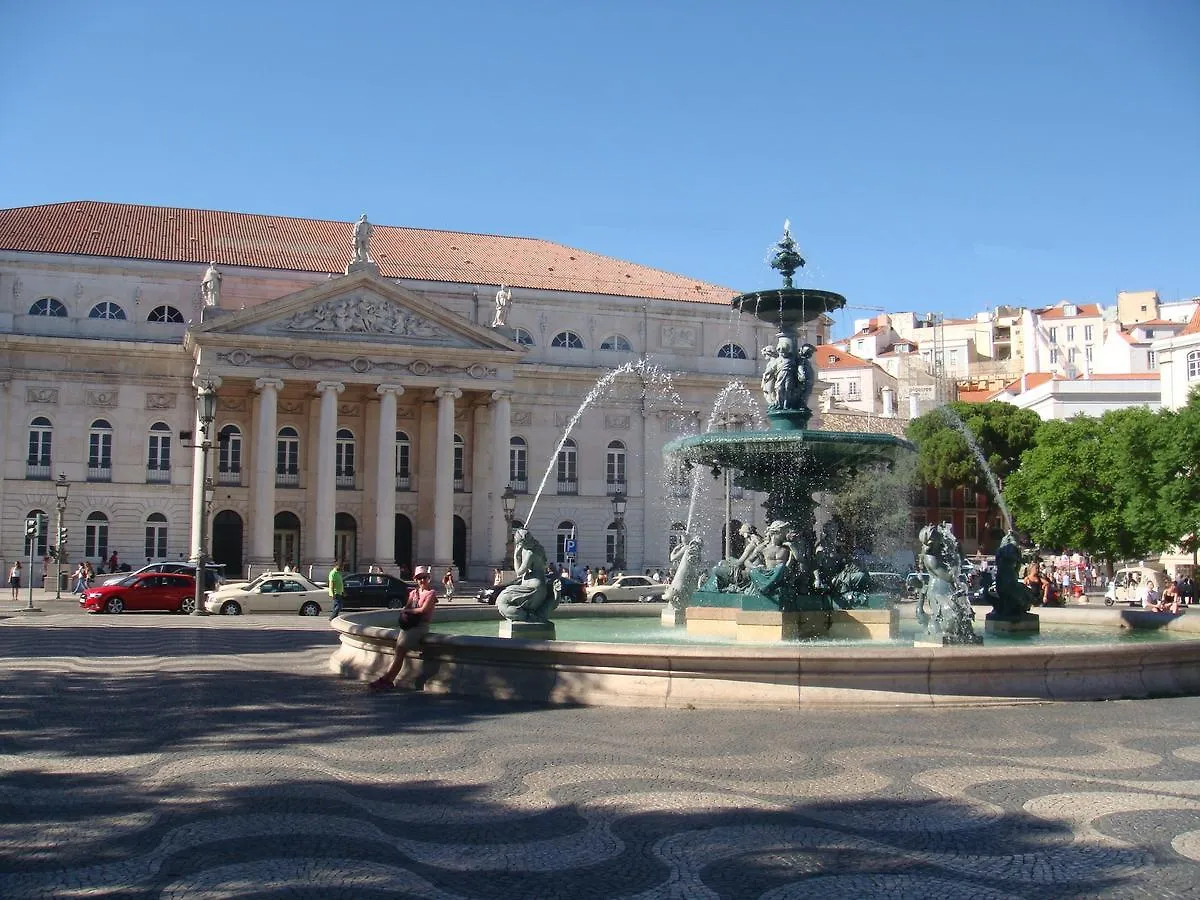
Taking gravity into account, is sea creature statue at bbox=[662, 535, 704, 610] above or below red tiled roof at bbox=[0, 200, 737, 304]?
below

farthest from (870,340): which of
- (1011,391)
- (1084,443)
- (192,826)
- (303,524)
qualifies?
(192,826)

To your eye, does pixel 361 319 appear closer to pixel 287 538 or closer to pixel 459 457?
pixel 459 457

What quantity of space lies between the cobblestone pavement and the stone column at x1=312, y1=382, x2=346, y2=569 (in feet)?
111

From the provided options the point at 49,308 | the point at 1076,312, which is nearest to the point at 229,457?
the point at 49,308

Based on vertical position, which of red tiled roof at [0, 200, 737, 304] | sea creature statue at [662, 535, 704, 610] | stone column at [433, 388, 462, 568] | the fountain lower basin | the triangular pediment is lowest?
the fountain lower basin

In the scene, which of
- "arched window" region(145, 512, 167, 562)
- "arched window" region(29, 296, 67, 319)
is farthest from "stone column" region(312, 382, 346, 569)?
"arched window" region(29, 296, 67, 319)

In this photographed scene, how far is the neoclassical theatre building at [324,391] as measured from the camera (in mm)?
46094

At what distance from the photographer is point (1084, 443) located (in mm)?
48812

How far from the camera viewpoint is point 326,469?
4575 cm

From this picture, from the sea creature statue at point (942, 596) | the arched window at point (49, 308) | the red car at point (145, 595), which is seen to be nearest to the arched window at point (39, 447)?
the arched window at point (49, 308)

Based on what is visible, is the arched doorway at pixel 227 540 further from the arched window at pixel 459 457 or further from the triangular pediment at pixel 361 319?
the arched window at pixel 459 457

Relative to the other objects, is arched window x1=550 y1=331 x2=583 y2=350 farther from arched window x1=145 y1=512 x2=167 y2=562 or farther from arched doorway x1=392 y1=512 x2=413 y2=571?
arched window x1=145 y1=512 x2=167 y2=562

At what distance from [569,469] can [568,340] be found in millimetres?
5948

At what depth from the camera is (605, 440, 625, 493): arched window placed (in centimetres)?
5328
